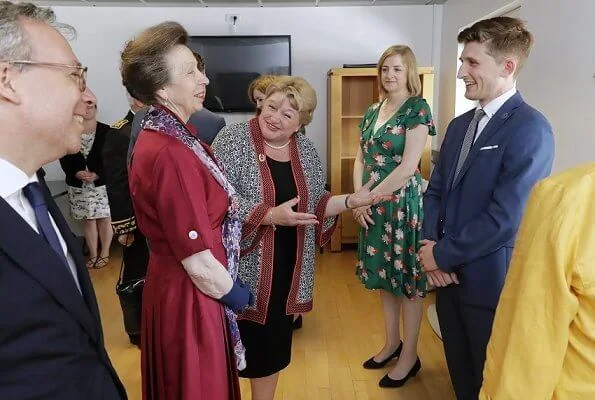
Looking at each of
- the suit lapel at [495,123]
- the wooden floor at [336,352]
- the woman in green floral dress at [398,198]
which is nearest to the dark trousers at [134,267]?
the wooden floor at [336,352]

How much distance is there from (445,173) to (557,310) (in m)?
0.96

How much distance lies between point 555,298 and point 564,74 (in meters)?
2.14

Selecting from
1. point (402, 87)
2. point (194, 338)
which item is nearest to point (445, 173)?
point (402, 87)

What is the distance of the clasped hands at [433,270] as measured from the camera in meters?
1.64

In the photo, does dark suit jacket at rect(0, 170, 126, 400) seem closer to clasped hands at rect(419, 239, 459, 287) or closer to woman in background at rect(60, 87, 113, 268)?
clasped hands at rect(419, 239, 459, 287)

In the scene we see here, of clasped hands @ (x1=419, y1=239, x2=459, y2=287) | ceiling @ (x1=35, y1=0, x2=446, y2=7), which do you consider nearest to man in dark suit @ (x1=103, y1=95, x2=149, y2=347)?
clasped hands @ (x1=419, y1=239, x2=459, y2=287)

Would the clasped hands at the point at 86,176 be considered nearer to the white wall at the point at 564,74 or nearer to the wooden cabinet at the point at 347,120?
the wooden cabinet at the point at 347,120

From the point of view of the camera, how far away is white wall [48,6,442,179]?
4.77m

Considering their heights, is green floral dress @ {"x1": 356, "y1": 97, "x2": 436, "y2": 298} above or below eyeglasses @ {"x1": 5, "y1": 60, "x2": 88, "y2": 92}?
below

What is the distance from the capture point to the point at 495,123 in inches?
60.3

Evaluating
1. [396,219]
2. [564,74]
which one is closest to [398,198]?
[396,219]

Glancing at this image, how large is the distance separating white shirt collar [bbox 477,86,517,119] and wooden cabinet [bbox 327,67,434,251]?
9.34 ft

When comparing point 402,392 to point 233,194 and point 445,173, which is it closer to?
point 445,173

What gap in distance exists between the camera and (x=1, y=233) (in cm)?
73
